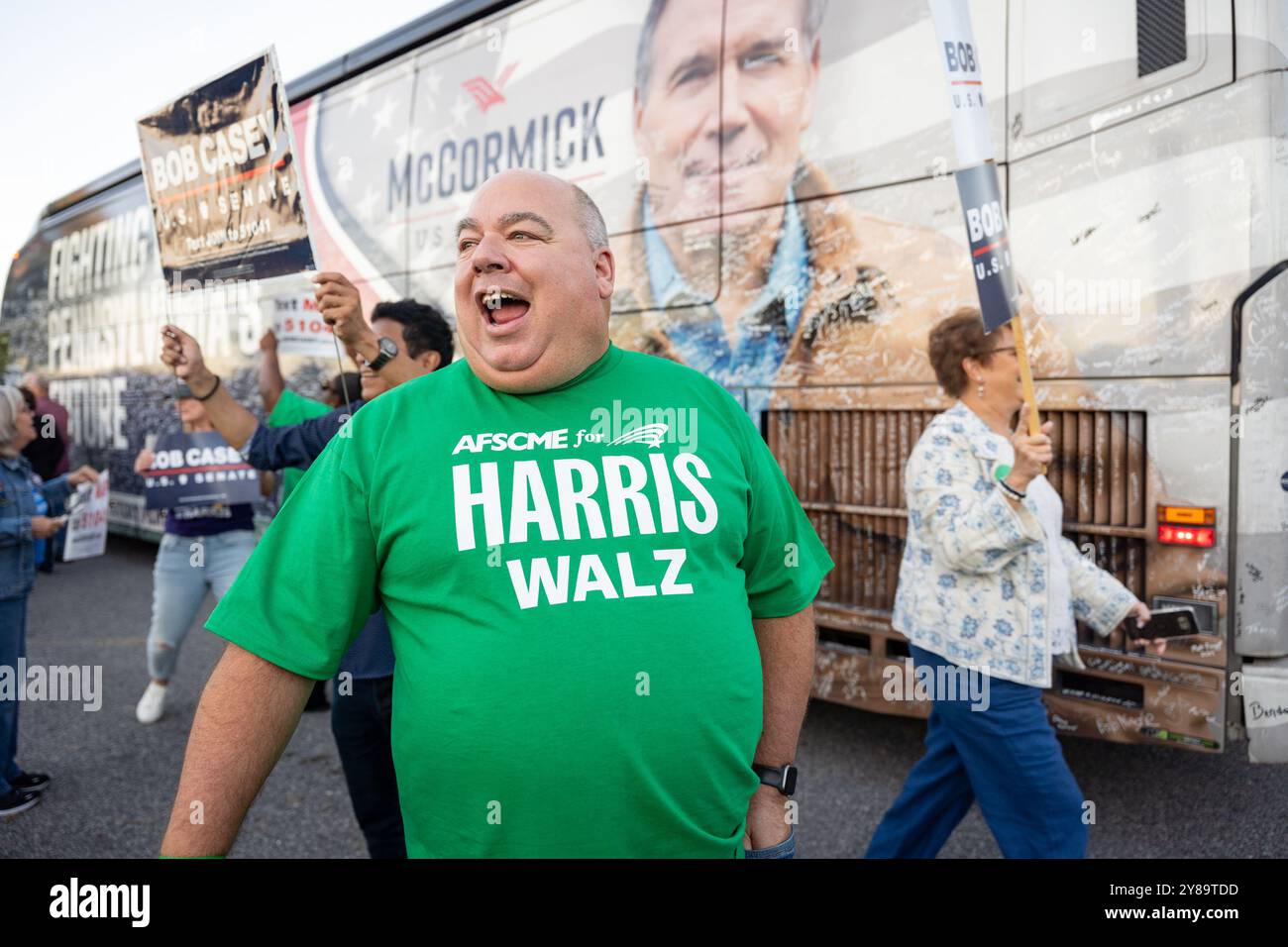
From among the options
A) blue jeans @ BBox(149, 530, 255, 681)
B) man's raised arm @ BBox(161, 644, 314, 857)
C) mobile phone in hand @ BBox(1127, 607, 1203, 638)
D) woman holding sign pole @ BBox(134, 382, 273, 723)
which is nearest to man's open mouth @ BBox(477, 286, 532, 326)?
man's raised arm @ BBox(161, 644, 314, 857)

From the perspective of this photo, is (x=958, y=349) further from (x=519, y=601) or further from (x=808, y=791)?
(x=808, y=791)

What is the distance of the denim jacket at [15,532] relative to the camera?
4027 millimetres

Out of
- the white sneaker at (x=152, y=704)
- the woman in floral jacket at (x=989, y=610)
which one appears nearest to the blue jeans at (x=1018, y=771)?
the woman in floral jacket at (x=989, y=610)

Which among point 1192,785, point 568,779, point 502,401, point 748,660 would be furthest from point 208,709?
point 1192,785

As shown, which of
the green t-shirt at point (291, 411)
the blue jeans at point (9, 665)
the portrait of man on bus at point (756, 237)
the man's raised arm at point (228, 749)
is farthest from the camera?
the blue jeans at point (9, 665)

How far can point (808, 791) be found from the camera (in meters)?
4.02

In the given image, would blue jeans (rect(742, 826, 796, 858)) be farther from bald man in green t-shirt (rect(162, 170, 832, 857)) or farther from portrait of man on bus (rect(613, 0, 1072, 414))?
portrait of man on bus (rect(613, 0, 1072, 414))

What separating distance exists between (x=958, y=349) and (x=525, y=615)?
1983 millimetres

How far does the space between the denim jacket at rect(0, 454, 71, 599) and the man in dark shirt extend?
1.73 meters

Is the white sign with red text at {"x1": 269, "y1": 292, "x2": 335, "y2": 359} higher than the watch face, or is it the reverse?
the white sign with red text at {"x1": 269, "y1": 292, "x2": 335, "y2": 359}

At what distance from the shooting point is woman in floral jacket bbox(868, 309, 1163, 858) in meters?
2.52

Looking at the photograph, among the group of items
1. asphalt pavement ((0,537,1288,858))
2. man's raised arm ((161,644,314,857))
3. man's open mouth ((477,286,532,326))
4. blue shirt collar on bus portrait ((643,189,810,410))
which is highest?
blue shirt collar on bus portrait ((643,189,810,410))

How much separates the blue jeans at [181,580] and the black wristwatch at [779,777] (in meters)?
4.06

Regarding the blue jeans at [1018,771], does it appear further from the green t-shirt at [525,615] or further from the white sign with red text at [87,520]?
the white sign with red text at [87,520]
